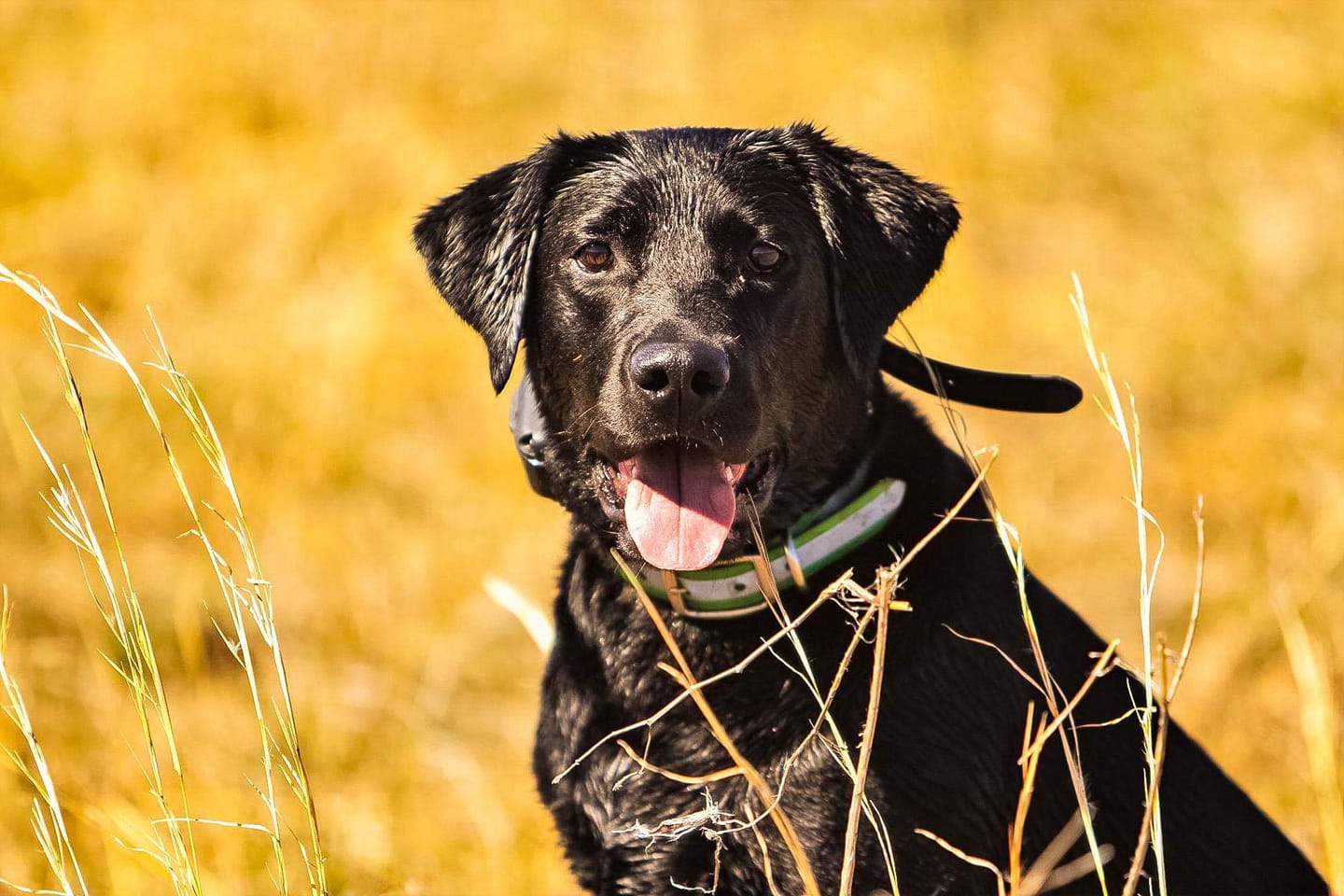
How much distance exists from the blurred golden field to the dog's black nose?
181 cm

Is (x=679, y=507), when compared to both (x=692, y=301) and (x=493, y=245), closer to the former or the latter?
(x=692, y=301)

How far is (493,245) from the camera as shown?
3287mm

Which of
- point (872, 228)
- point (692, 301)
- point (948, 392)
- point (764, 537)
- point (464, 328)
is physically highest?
point (872, 228)

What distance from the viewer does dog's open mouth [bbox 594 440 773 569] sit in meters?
2.81

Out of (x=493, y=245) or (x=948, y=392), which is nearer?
(x=948, y=392)

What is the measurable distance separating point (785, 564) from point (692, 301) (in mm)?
597

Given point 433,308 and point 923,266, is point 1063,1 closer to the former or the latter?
point 433,308

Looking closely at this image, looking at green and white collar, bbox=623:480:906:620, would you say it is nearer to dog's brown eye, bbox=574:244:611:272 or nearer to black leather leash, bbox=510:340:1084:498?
black leather leash, bbox=510:340:1084:498

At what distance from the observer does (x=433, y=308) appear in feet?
27.0

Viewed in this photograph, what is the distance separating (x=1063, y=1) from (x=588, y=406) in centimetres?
773

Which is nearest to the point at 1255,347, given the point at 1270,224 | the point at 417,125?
the point at 1270,224

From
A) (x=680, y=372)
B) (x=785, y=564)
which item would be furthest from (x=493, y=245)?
(x=785, y=564)

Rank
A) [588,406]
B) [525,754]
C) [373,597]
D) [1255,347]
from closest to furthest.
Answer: [588,406], [525,754], [373,597], [1255,347]

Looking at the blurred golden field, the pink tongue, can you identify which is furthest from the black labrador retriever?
the blurred golden field
